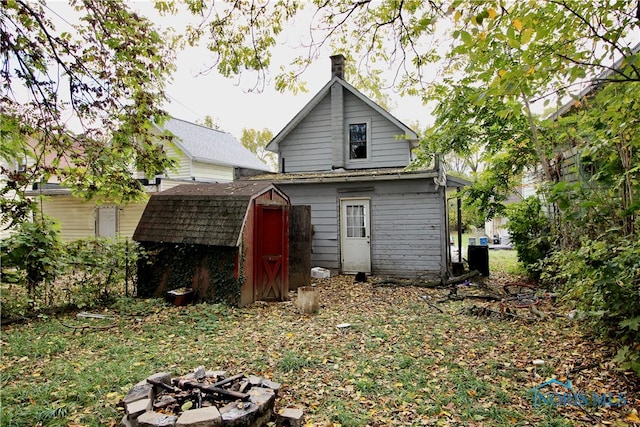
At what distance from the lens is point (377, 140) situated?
1177cm

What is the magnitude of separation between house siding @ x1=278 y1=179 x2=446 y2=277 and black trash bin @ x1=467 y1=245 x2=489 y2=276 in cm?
155

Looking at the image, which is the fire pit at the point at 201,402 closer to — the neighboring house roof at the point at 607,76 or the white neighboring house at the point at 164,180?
the neighboring house roof at the point at 607,76

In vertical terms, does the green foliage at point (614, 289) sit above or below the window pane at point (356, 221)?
below

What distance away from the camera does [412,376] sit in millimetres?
4082

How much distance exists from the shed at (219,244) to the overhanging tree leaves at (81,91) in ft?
7.54

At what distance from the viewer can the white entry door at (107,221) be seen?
46.4 ft

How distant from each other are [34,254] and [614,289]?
810 centimetres

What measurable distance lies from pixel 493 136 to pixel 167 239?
304 inches

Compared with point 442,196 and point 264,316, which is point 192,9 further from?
point 442,196

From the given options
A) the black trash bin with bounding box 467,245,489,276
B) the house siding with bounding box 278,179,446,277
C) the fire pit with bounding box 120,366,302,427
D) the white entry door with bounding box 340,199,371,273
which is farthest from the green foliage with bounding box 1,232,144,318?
the black trash bin with bounding box 467,245,489,276

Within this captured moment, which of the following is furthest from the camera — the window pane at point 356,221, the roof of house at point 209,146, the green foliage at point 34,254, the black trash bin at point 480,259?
the roof of house at point 209,146

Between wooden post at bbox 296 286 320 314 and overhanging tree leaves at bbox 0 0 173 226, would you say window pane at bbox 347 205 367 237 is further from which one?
overhanging tree leaves at bbox 0 0 173 226

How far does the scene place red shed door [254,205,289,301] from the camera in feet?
25.3

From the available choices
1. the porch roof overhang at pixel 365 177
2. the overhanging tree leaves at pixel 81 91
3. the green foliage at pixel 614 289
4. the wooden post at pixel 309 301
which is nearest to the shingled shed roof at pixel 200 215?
the wooden post at pixel 309 301
